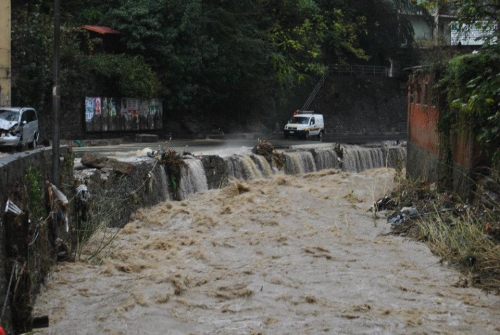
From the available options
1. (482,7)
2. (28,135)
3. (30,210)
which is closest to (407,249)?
(482,7)

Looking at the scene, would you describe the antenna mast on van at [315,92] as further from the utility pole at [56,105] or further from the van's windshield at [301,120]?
the utility pole at [56,105]

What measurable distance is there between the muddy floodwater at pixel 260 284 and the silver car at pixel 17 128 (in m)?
6.49

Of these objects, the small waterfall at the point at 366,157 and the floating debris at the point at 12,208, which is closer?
the floating debris at the point at 12,208

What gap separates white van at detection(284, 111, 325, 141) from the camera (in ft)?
132

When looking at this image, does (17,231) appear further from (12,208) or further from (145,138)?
(145,138)

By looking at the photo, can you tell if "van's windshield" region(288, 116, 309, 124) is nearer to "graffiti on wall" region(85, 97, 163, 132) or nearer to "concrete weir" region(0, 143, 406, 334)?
"graffiti on wall" region(85, 97, 163, 132)

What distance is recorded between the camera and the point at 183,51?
37.1 metres

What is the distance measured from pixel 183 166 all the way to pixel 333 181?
23.4 ft

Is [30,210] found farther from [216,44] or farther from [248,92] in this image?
[248,92]

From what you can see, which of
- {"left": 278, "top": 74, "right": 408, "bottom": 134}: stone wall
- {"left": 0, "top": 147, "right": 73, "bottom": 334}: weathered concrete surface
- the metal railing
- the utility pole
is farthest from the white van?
{"left": 0, "top": 147, "right": 73, "bottom": 334}: weathered concrete surface

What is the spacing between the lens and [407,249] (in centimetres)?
1416

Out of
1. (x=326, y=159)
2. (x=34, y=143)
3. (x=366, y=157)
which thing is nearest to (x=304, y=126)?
(x=366, y=157)

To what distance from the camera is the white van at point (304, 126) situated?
40.2m

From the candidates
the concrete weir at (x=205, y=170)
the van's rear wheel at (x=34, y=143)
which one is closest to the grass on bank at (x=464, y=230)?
the concrete weir at (x=205, y=170)
